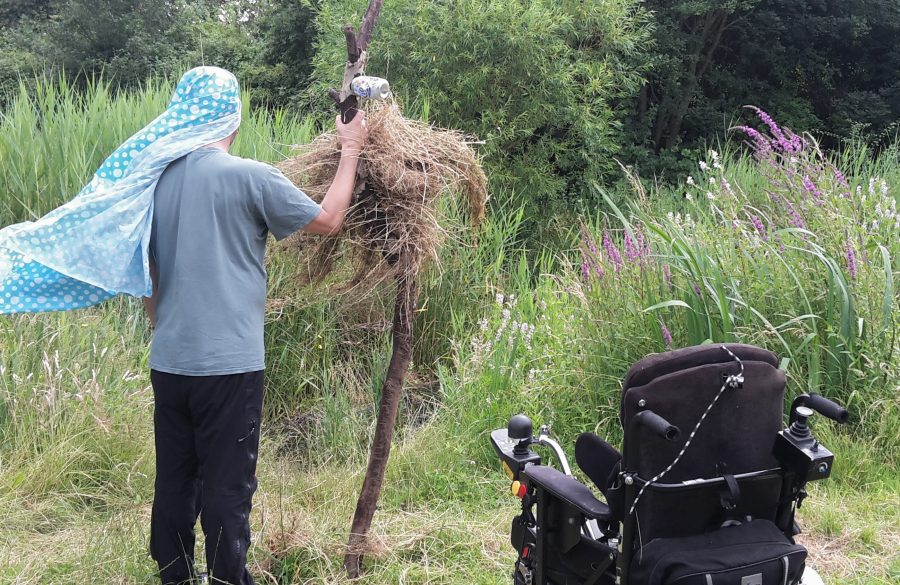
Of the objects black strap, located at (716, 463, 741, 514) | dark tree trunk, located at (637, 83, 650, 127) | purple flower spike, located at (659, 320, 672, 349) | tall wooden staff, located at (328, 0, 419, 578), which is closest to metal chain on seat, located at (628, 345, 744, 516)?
black strap, located at (716, 463, 741, 514)

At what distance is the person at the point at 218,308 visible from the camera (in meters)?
2.48

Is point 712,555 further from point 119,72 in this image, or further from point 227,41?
point 119,72

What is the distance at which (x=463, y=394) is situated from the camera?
455 centimetres

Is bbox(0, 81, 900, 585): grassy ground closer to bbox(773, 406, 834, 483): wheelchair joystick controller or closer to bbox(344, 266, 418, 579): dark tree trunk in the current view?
bbox(344, 266, 418, 579): dark tree trunk

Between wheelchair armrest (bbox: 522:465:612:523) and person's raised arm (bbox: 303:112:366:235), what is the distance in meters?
0.98

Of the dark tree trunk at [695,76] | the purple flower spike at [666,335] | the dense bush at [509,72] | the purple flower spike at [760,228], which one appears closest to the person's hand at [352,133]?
the purple flower spike at [666,335]

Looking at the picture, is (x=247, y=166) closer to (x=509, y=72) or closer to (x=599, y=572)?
(x=599, y=572)

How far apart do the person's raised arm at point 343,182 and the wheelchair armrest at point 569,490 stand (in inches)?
38.6

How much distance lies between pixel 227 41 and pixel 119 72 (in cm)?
257

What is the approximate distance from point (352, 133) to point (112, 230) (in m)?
0.80

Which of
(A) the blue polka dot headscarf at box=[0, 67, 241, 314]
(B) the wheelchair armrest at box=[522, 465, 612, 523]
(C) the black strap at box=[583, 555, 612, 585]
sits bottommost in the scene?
(C) the black strap at box=[583, 555, 612, 585]

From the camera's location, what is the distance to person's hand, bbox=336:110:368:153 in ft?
8.82

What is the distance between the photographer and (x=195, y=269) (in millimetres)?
2480

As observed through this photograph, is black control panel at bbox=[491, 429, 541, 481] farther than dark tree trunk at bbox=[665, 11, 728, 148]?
No
